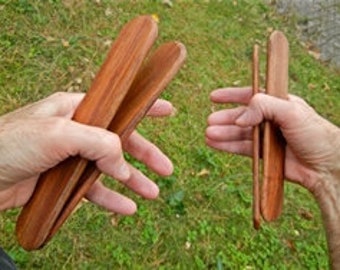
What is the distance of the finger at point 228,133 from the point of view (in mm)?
2123

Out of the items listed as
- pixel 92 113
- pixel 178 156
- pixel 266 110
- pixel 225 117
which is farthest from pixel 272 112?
pixel 178 156

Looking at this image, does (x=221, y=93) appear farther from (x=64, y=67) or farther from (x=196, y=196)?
(x=64, y=67)

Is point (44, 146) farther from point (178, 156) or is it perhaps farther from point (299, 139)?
point (178, 156)

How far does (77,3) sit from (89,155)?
266 cm

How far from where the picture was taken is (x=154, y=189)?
6.49 feet

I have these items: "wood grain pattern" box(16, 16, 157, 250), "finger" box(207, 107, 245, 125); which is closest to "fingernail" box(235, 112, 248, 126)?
"finger" box(207, 107, 245, 125)

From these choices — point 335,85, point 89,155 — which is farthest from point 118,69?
point 335,85

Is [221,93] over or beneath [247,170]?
over

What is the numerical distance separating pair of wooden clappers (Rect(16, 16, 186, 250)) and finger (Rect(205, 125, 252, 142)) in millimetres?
570

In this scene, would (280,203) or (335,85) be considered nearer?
(280,203)

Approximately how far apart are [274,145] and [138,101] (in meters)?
0.53

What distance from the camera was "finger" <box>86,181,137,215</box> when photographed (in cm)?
196

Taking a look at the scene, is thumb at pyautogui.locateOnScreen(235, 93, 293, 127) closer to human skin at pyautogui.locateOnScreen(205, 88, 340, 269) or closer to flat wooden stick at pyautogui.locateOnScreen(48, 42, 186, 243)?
human skin at pyautogui.locateOnScreen(205, 88, 340, 269)

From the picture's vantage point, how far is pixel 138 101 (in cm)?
154
